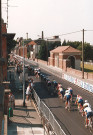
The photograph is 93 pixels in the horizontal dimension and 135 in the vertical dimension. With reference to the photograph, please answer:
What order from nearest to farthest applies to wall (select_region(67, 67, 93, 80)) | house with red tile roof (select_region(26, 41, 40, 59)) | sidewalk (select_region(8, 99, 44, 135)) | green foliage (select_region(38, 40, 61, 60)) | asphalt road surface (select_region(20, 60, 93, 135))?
asphalt road surface (select_region(20, 60, 93, 135)), sidewalk (select_region(8, 99, 44, 135)), wall (select_region(67, 67, 93, 80)), green foliage (select_region(38, 40, 61, 60)), house with red tile roof (select_region(26, 41, 40, 59))

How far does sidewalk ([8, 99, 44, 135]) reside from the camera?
13.7m

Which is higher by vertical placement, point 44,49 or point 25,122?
point 44,49

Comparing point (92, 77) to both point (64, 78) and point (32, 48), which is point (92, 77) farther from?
point (32, 48)

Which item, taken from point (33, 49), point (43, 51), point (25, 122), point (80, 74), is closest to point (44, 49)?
point (43, 51)

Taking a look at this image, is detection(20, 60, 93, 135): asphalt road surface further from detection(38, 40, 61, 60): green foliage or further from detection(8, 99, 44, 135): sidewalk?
detection(38, 40, 61, 60): green foliage

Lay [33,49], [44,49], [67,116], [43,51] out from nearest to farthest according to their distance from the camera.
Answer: [67,116], [44,49], [43,51], [33,49]

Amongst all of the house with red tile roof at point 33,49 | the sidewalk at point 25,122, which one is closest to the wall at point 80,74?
the sidewalk at point 25,122

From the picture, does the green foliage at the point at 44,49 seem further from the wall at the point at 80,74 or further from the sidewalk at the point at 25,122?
the sidewalk at the point at 25,122

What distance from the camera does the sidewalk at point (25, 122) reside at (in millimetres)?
13703

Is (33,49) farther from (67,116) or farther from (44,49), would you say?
(67,116)

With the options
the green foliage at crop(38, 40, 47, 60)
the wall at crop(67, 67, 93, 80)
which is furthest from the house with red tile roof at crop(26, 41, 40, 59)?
the wall at crop(67, 67, 93, 80)

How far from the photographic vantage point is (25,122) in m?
15.3

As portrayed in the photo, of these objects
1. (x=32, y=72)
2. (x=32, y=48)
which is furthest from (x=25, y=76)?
(x=32, y=48)

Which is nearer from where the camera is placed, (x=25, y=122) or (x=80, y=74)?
(x=25, y=122)
